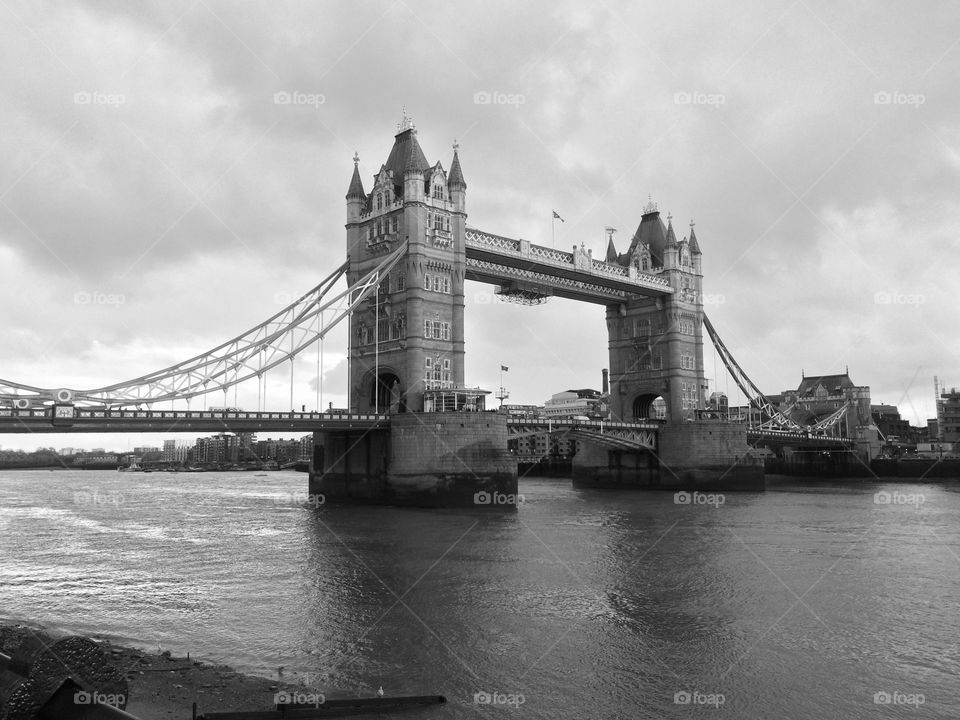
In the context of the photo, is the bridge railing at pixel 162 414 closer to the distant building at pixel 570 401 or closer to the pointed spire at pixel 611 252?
the pointed spire at pixel 611 252

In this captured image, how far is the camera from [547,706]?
1391cm

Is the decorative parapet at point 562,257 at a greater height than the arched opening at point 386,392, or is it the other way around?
the decorative parapet at point 562,257

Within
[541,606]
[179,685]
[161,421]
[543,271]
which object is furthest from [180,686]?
[543,271]

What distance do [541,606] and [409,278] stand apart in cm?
3540

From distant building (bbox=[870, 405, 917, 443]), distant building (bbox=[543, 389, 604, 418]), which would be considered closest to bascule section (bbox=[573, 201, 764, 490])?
distant building (bbox=[543, 389, 604, 418])

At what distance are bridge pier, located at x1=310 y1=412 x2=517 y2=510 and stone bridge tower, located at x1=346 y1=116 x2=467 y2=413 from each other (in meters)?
3.77

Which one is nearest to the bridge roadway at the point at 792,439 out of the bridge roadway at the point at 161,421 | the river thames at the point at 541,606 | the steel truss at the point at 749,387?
the steel truss at the point at 749,387

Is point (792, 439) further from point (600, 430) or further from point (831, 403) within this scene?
point (831, 403)

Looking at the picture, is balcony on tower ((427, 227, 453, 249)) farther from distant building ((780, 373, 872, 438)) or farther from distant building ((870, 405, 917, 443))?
distant building ((870, 405, 917, 443))

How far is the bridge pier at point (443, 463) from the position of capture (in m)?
48.5

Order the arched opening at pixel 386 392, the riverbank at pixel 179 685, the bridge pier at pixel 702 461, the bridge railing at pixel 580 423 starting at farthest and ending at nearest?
the bridge pier at pixel 702 461
the bridge railing at pixel 580 423
the arched opening at pixel 386 392
the riverbank at pixel 179 685

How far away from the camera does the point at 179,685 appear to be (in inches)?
549

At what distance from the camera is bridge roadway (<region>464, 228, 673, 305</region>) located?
6000 centimetres

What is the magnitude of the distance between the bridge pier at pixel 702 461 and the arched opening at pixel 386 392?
28175 mm
